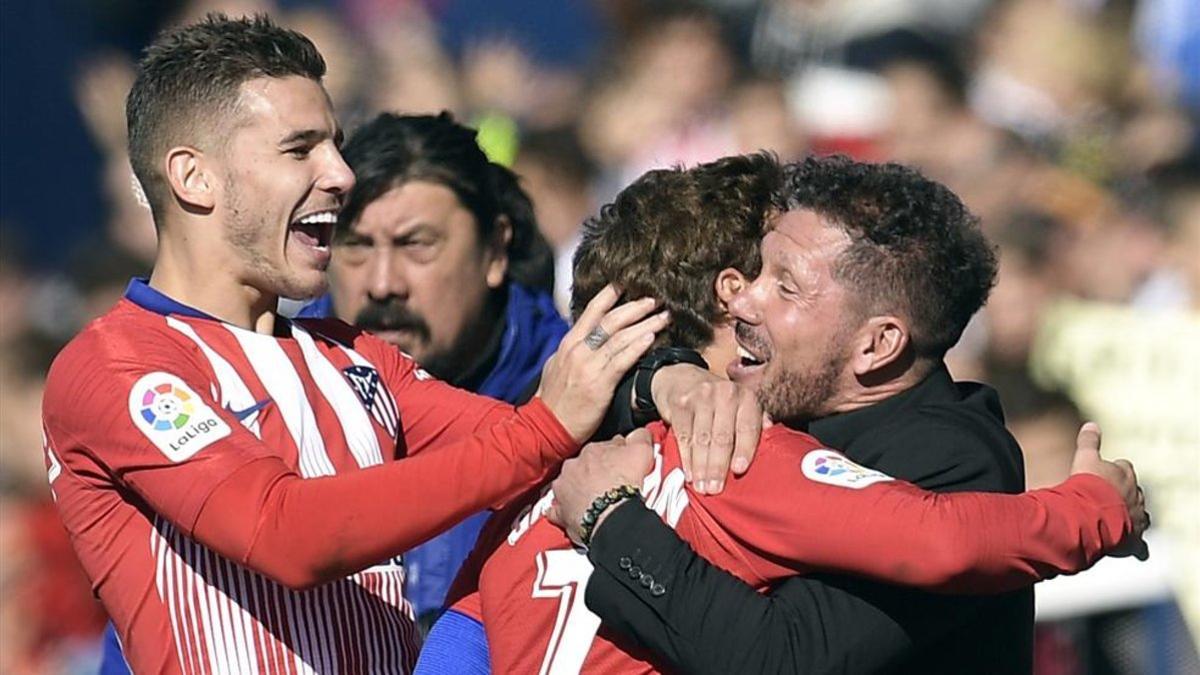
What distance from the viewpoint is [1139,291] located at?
7.02m

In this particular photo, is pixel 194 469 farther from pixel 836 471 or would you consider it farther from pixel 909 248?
pixel 909 248

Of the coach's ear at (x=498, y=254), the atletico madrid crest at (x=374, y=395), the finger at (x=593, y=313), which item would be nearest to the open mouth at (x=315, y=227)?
the atletico madrid crest at (x=374, y=395)

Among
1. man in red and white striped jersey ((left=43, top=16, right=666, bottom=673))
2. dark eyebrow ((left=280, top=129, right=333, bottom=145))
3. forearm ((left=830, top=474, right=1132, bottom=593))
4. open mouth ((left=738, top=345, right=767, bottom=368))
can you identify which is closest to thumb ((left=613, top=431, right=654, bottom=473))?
man in red and white striped jersey ((left=43, top=16, right=666, bottom=673))

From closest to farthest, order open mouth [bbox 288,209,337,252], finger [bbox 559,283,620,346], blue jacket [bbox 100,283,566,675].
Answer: finger [bbox 559,283,620,346]
open mouth [bbox 288,209,337,252]
blue jacket [bbox 100,283,566,675]

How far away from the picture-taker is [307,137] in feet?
10.4

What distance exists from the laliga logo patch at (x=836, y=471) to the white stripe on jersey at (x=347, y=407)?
32.2 inches

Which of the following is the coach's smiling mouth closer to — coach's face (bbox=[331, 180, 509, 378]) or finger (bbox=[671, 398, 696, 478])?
finger (bbox=[671, 398, 696, 478])

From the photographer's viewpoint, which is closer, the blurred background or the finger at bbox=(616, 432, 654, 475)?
the finger at bbox=(616, 432, 654, 475)

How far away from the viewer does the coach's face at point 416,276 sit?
4492mm

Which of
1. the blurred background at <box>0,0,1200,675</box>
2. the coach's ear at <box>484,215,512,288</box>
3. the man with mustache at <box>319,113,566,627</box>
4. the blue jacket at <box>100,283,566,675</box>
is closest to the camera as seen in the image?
the blue jacket at <box>100,283,566,675</box>

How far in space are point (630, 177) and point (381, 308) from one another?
3.44 metres

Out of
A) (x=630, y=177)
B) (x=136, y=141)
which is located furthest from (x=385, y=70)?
(x=136, y=141)

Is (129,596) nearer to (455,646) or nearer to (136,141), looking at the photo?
(455,646)

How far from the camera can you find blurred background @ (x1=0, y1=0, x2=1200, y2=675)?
6.71 metres
